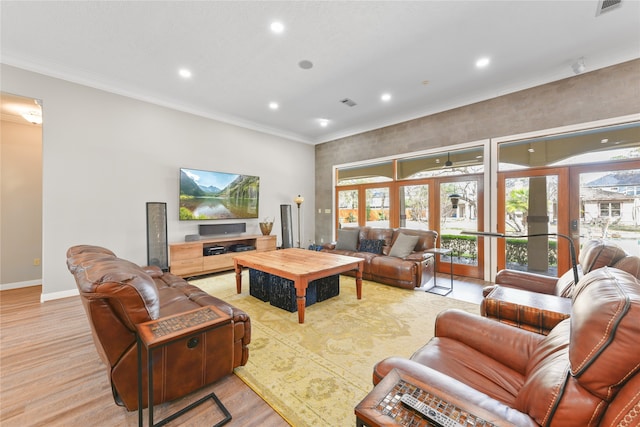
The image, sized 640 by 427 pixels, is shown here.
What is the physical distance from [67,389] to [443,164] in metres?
5.78

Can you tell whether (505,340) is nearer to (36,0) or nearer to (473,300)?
(473,300)

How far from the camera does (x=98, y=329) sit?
1.39m

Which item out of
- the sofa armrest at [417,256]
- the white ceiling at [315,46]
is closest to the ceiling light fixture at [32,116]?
the white ceiling at [315,46]

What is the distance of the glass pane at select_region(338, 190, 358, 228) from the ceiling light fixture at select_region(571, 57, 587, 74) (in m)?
4.24

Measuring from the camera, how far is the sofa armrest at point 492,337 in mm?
1371

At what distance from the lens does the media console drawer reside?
14.0 feet

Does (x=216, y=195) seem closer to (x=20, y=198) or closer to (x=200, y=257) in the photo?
(x=200, y=257)

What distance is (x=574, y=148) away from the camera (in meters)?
3.69

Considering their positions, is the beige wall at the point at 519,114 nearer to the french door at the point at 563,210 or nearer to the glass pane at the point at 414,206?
the french door at the point at 563,210

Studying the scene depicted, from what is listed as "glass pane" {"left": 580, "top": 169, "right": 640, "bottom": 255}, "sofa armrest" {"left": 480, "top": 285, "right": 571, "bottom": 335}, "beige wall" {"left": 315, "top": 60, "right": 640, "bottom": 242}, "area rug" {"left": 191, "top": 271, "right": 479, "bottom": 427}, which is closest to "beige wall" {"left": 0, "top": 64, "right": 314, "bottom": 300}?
"area rug" {"left": 191, "top": 271, "right": 479, "bottom": 427}

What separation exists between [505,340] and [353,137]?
18.6ft

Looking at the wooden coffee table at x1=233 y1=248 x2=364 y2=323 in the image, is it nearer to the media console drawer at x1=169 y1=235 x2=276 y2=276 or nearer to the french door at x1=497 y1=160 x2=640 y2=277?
the media console drawer at x1=169 y1=235 x2=276 y2=276

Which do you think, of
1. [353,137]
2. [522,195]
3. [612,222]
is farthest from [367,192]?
[612,222]

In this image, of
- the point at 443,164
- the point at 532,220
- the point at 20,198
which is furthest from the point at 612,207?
the point at 20,198
